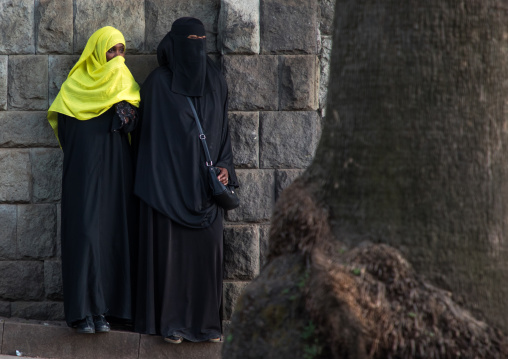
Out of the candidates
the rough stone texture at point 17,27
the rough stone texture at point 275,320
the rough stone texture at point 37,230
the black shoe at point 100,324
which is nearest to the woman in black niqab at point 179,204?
the black shoe at point 100,324

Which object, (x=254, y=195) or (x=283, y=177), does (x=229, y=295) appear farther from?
(x=283, y=177)

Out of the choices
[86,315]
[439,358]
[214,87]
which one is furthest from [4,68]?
[439,358]

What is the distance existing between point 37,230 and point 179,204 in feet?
4.19

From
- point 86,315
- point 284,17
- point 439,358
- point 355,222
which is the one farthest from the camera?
point 284,17

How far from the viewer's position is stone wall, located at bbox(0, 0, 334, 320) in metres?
5.77

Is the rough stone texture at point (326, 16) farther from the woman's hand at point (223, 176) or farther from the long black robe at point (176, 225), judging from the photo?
the woman's hand at point (223, 176)

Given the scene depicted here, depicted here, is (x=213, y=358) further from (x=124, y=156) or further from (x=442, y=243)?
(x=442, y=243)

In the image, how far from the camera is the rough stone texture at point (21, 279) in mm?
5902

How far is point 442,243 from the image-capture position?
2.50m

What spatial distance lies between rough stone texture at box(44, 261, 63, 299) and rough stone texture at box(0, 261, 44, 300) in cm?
4

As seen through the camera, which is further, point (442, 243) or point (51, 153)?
point (51, 153)

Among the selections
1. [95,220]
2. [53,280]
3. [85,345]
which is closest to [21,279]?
[53,280]

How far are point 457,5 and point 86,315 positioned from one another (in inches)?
144

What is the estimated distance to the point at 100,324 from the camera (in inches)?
209
